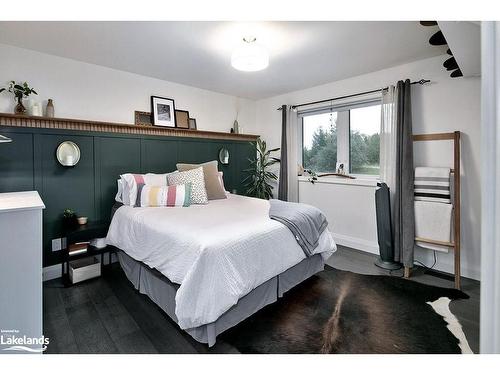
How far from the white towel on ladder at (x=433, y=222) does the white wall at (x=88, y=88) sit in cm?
314

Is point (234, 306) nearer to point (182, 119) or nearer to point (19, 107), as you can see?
point (19, 107)

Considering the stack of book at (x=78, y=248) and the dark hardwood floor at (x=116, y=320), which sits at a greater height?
the stack of book at (x=78, y=248)

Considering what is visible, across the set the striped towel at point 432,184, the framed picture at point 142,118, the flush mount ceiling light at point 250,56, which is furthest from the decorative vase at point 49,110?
the striped towel at point 432,184

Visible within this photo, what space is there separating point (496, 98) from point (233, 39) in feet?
7.26

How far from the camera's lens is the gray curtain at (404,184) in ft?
9.01

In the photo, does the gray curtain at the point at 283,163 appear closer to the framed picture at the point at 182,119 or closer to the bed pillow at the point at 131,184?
the framed picture at the point at 182,119

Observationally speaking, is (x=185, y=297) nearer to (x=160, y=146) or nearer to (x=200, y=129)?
(x=160, y=146)

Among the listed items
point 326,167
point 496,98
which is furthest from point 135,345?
point 326,167

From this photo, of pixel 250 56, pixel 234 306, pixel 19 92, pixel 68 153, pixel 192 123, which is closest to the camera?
pixel 234 306

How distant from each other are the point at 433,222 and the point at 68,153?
12.7 feet

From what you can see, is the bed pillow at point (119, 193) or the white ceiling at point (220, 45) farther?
the bed pillow at point (119, 193)

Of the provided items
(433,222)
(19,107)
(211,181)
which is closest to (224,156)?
(211,181)

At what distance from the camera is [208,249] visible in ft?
5.10

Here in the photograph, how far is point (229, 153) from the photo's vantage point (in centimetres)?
422
